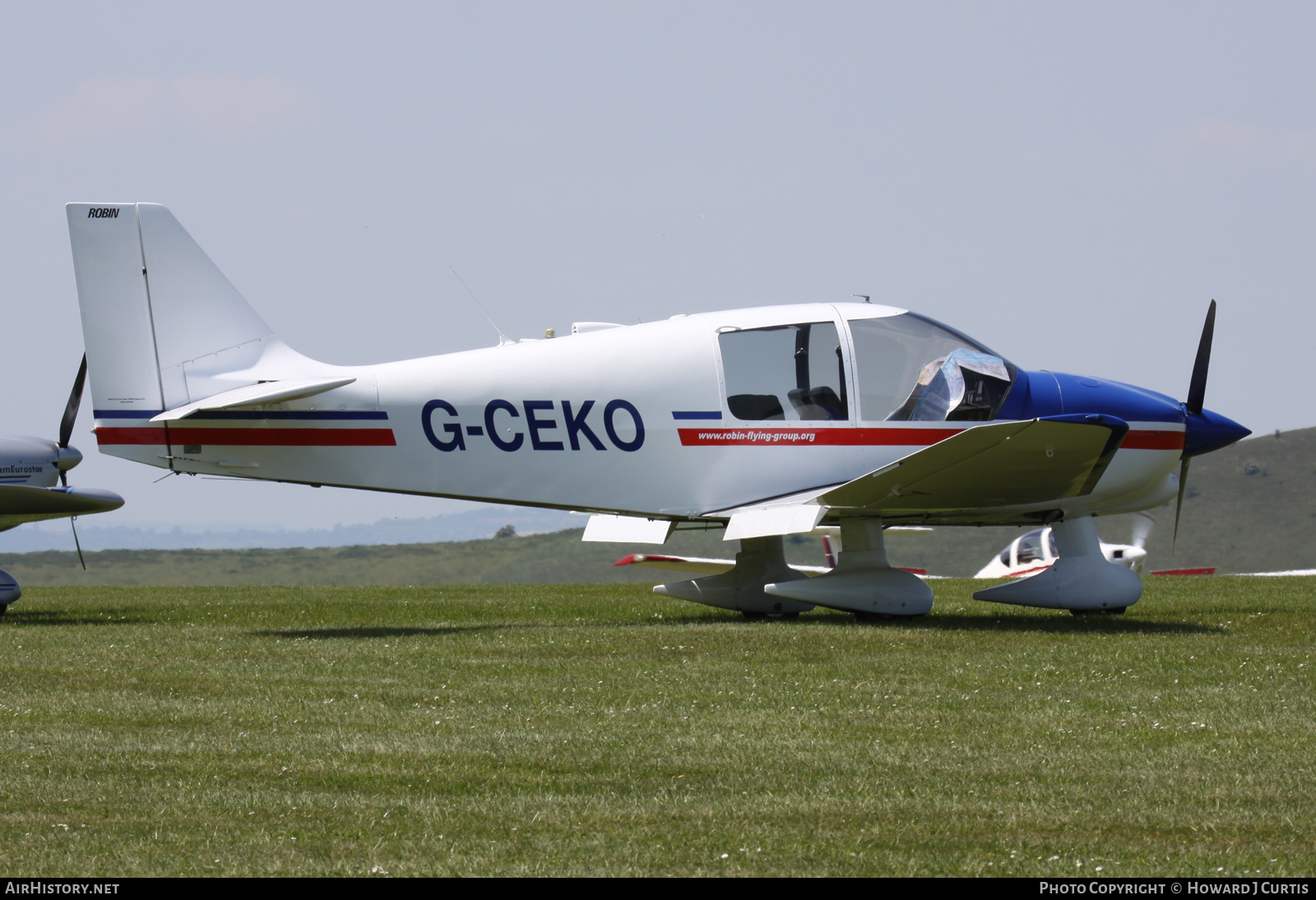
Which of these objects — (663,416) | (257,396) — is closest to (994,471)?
(663,416)

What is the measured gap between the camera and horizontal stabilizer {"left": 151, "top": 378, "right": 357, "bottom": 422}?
36.4ft

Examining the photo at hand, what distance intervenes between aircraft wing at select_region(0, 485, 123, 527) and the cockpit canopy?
8.30 meters

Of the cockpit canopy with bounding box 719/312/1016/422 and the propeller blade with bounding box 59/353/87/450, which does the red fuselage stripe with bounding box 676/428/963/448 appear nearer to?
the cockpit canopy with bounding box 719/312/1016/422

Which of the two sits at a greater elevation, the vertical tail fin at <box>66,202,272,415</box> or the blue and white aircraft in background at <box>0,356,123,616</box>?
the vertical tail fin at <box>66,202,272,415</box>

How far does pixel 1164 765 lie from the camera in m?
5.68

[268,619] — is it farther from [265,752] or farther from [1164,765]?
[1164,765]

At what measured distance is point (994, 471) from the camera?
11.2 metres

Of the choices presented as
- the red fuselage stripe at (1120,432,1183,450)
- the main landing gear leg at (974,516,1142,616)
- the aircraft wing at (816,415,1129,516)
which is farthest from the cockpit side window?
the red fuselage stripe at (1120,432,1183,450)

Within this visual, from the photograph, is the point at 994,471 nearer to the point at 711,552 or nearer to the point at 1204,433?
the point at 1204,433

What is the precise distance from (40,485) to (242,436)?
5.42 m
